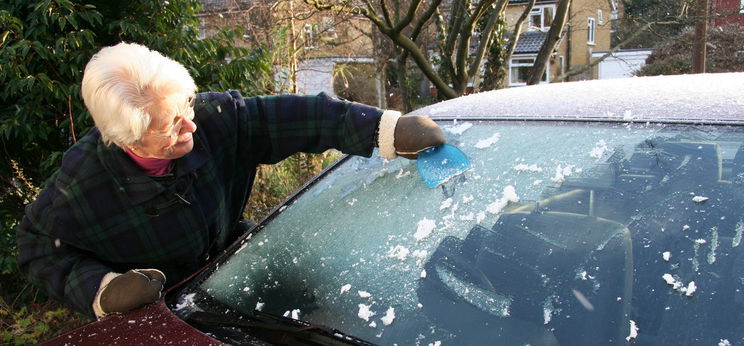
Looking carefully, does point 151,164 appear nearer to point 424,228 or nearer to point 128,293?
point 128,293

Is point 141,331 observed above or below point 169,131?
below

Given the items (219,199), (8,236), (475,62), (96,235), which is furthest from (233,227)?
(475,62)

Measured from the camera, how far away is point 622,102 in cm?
144

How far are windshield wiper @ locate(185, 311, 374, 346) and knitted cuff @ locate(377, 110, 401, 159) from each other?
51 centimetres

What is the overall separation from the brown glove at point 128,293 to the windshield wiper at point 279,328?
0.12 m

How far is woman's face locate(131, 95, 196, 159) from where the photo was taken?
138 centimetres

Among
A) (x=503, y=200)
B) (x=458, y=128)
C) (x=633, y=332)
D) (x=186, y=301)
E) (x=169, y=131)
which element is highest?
(x=169, y=131)

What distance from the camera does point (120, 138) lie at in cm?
136

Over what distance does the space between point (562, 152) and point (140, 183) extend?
1102mm

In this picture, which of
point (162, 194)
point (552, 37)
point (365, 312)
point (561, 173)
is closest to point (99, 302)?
point (162, 194)

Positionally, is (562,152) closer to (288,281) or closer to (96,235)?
(288,281)

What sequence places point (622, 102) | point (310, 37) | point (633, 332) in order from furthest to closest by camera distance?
point (310, 37), point (622, 102), point (633, 332)

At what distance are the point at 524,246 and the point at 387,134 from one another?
485mm

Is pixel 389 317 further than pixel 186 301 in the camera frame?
No
